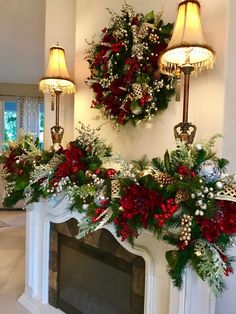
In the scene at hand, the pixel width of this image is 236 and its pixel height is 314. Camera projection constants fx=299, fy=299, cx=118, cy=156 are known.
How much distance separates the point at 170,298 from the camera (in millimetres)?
1444

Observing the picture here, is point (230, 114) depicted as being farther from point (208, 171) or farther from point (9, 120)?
point (9, 120)

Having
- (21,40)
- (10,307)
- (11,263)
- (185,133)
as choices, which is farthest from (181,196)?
(21,40)

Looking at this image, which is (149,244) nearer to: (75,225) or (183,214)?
(183,214)

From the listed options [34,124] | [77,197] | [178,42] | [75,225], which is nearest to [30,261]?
[75,225]

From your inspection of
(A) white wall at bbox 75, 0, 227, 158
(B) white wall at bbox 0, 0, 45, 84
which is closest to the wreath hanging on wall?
(A) white wall at bbox 75, 0, 227, 158

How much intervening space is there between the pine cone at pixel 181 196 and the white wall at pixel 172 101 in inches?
21.8

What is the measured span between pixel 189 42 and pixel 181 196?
0.75 m

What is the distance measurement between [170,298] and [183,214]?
0.48 metres

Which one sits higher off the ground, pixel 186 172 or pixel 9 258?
pixel 186 172

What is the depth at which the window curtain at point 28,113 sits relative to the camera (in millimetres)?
6012

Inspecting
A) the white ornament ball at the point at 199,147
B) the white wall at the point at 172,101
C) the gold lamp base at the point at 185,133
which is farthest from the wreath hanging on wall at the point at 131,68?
the white ornament ball at the point at 199,147

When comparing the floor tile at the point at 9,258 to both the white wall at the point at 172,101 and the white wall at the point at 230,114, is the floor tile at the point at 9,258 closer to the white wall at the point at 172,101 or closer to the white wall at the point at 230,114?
the white wall at the point at 172,101

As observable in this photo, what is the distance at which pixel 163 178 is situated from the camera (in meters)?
1.31

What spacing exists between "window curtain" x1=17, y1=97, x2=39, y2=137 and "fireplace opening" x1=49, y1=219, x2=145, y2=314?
13.7 feet
